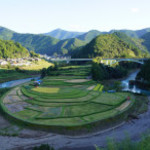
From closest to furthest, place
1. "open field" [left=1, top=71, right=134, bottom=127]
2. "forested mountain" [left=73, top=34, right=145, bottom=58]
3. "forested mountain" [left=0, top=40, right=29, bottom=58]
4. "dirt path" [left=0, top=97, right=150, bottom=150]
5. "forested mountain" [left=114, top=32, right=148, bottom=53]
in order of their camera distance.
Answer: "dirt path" [left=0, top=97, right=150, bottom=150] → "open field" [left=1, top=71, right=134, bottom=127] → "forested mountain" [left=0, top=40, right=29, bottom=58] → "forested mountain" [left=73, top=34, right=145, bottom=58] → "forested mountain" [left=114, top=32, right=148, bottom=53]

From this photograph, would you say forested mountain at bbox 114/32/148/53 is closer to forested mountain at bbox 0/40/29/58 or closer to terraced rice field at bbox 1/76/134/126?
forested mountain at bbox 0/40/29/58

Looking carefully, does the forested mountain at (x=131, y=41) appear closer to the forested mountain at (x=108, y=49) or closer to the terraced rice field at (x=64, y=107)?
the forested mountain at (x=108, y=49)

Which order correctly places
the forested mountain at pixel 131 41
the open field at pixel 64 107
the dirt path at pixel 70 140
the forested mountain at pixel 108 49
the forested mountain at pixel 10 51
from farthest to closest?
the forested mountain at pixel 131 41 → the forested mountain at pixel 108 49 → the forested mountain at pixel 10 51 → the open field at pixel 64 107 → the dirt path at pixel 70 140

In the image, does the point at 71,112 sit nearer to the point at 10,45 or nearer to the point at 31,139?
the point at 31,139

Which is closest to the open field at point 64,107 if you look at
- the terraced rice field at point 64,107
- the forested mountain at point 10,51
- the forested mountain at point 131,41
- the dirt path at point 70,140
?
the terraced rice field at point 64,107

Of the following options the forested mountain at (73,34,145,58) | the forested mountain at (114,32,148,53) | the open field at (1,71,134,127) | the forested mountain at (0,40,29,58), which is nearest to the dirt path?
the open field at (1,71,134,127)

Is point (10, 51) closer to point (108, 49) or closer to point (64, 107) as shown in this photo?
point (108, 49)

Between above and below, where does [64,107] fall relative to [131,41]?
below

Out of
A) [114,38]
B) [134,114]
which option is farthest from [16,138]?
[114,38]

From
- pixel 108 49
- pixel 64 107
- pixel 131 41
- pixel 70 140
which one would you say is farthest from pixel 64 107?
pixel 131 41
